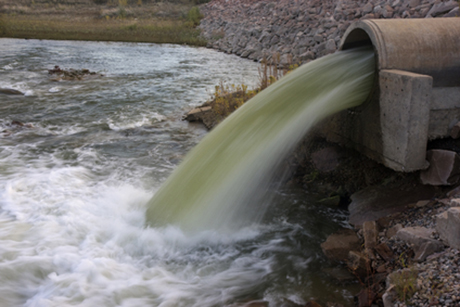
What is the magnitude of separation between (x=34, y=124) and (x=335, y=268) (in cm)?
692

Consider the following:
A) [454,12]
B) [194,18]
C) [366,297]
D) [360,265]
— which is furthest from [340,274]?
[194,18]

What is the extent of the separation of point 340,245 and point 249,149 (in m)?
1.47

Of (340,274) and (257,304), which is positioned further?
(340,274)

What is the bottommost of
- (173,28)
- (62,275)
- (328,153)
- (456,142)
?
(62,275)

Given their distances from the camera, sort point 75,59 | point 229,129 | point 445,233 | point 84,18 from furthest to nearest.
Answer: point 84,18 < point 75,59 < point 229,129 < point 445,233

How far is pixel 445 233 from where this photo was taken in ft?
9.08

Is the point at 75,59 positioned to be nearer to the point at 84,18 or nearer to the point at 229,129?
the point at 229,129

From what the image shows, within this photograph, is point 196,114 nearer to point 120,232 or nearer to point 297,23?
point 120,232

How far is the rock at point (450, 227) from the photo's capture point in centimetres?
262

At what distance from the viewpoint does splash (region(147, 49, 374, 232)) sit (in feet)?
13.9

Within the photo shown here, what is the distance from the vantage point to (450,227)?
2697mm

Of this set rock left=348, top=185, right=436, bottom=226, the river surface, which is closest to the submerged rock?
the river surface

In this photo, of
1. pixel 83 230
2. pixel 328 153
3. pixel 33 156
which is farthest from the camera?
pixel 33 156

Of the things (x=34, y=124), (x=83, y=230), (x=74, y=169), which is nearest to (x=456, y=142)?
(x=83, y=230)
